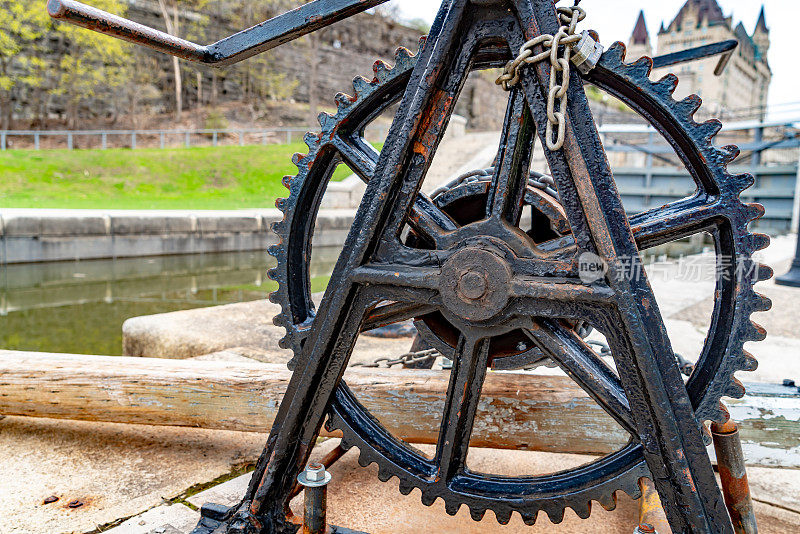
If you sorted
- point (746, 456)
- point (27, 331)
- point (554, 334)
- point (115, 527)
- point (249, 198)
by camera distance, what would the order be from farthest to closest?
point (249, 198), point (27, 331), point (746, 456), point (115, 527), point (554, 334)

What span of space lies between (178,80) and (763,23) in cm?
6293

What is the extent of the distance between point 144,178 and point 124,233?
5260mm

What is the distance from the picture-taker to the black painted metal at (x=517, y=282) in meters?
1.24

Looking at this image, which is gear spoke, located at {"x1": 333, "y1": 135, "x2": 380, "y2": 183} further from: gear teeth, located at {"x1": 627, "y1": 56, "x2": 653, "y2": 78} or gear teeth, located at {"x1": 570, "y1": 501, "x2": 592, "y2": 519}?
gear teeth, located at {"x1": 570, "y1": 501, "x2": 592, "y2": 519}

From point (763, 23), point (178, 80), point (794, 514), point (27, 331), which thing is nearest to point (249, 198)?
point (27, 331)

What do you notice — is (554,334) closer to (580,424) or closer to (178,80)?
(580,424)

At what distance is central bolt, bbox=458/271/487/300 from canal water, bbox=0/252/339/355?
4.30 meters

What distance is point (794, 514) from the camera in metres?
1.89

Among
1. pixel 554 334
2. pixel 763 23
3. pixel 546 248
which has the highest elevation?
pixel 763 23

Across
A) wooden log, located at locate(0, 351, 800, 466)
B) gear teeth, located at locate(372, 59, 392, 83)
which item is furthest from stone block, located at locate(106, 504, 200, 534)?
gear teeth, located at locate(372, 59, 392, 83)

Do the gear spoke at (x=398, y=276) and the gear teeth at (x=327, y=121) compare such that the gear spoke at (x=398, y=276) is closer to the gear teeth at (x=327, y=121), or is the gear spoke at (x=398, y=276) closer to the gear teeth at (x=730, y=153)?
the gear teeth at (x=327, y=121)

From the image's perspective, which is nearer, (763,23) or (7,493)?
(7,493)

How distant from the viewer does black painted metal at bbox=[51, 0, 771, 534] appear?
1.24m

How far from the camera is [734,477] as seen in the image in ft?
5.01
